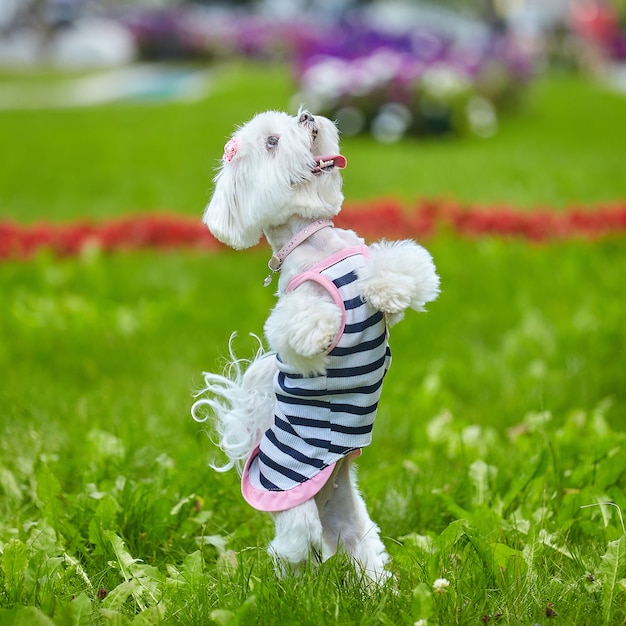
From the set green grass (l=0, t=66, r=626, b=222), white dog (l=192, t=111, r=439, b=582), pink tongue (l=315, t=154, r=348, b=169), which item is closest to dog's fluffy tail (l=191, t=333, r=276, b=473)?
white dog (l=192, t=111, r=439, b=582)

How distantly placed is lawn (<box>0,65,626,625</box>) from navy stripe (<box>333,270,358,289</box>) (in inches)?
20.3

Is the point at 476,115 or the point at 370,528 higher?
the point at 370,528

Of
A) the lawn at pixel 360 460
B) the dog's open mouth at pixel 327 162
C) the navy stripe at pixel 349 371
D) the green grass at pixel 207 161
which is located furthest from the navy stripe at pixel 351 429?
the green grass at pixel 207 161

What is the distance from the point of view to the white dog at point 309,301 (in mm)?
2004

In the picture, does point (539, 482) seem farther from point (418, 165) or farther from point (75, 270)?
point (418, 165)

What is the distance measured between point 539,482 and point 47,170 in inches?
332

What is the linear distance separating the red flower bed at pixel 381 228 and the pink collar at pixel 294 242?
419 centimetres

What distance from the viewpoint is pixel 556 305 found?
5.05 m

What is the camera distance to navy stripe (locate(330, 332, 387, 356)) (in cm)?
203

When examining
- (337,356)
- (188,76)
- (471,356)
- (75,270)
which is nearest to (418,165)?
(75,270)

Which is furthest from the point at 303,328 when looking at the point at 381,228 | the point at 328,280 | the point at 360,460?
the point at 381,228

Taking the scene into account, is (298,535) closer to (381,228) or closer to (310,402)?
(310,402)

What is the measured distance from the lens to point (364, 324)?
6.71ft

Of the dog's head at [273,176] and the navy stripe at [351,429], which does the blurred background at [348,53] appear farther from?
the navy stripe at [351,429]
